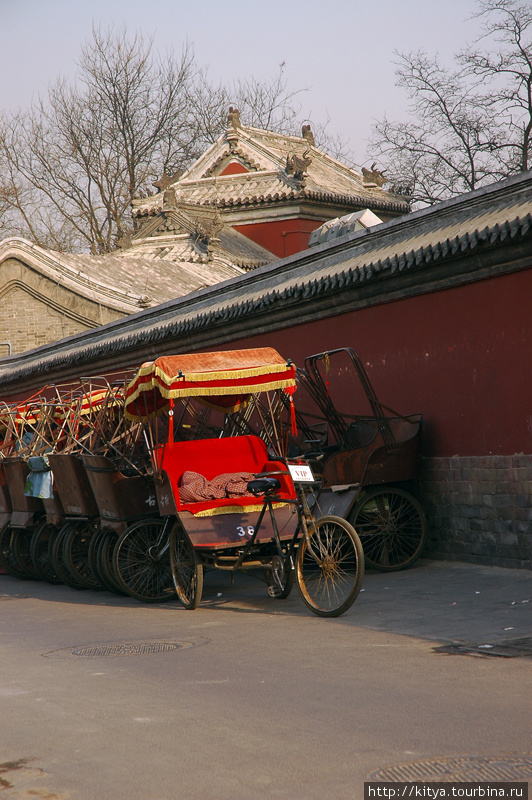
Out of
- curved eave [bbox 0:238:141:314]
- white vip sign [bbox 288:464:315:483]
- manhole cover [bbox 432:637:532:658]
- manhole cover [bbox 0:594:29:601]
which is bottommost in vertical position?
manhole cover [bbox 0:594:29:601]

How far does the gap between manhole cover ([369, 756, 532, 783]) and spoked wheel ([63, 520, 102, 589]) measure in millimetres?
6645

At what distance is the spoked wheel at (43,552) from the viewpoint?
440 inches

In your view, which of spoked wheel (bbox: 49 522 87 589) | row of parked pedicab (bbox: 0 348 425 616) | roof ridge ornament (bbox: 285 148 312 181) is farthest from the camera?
roof ridge ornament (bbox: 285 148 312 181)

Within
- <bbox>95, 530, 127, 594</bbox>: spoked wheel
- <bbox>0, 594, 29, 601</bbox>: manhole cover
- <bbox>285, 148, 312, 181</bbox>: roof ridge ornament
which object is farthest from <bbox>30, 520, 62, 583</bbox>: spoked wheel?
<bbox>285, 148, 312, 181</bbox>: roof ridge ornament

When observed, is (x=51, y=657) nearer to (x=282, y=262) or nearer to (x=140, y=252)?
(x=282, y=262)

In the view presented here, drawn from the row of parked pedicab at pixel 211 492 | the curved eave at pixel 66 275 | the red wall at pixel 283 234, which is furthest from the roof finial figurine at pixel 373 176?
the row of parked pedicab at pixel 211 492

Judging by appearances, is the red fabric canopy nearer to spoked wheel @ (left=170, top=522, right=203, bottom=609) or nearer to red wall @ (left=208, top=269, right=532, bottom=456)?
spoked wheel @ (left=170, top=522, right=203, bottom=609)

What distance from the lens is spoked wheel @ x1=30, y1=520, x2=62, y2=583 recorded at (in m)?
11.2

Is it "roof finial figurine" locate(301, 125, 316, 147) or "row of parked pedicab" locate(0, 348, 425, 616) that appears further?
"roof finial figurine" locate(301, 125, 316, 147)

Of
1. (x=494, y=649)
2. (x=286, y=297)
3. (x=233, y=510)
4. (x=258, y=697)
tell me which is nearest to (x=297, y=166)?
(x=286, y=297)

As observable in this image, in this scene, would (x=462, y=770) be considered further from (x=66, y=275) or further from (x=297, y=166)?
(x=297, y=166)

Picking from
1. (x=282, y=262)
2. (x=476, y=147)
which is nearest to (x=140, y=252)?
(x=476, y=147)

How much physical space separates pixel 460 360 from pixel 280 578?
3.33 meters

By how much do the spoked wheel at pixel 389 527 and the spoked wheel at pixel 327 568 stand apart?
2.10 meters
